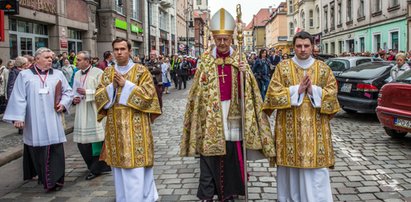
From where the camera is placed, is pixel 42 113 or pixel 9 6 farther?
pixel 9 6

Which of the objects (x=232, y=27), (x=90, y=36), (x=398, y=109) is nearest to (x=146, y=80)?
(x=232, y=27)

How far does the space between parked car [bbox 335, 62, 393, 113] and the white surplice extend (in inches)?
286

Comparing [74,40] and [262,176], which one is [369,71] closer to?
[262,176]

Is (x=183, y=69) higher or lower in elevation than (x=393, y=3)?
lower

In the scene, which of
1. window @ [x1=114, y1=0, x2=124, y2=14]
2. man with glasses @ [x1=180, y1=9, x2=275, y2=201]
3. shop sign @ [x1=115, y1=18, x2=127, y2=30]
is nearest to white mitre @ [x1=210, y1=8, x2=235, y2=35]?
man with glasses @ [x1=180, y1=9, x2=275, y2=201]

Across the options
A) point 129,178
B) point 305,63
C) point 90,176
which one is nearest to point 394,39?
point 90,176

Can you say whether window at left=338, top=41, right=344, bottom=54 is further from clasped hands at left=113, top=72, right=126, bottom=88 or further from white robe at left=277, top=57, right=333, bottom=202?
clasped hands at left=113, top=72, right=126, bottom=88

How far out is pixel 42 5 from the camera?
55.2 ft

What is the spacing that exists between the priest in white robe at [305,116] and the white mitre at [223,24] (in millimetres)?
652

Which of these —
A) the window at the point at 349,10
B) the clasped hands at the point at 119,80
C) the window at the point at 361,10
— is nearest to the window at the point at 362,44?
the window at the point at 361,10

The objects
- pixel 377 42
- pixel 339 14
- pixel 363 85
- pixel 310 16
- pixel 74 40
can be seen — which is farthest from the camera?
pixel 310 16

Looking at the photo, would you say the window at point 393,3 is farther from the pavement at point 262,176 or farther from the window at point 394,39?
the pavement at point 262,176

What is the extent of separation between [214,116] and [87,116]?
2436mm

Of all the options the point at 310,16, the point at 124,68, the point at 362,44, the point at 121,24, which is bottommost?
the point at 124,68
